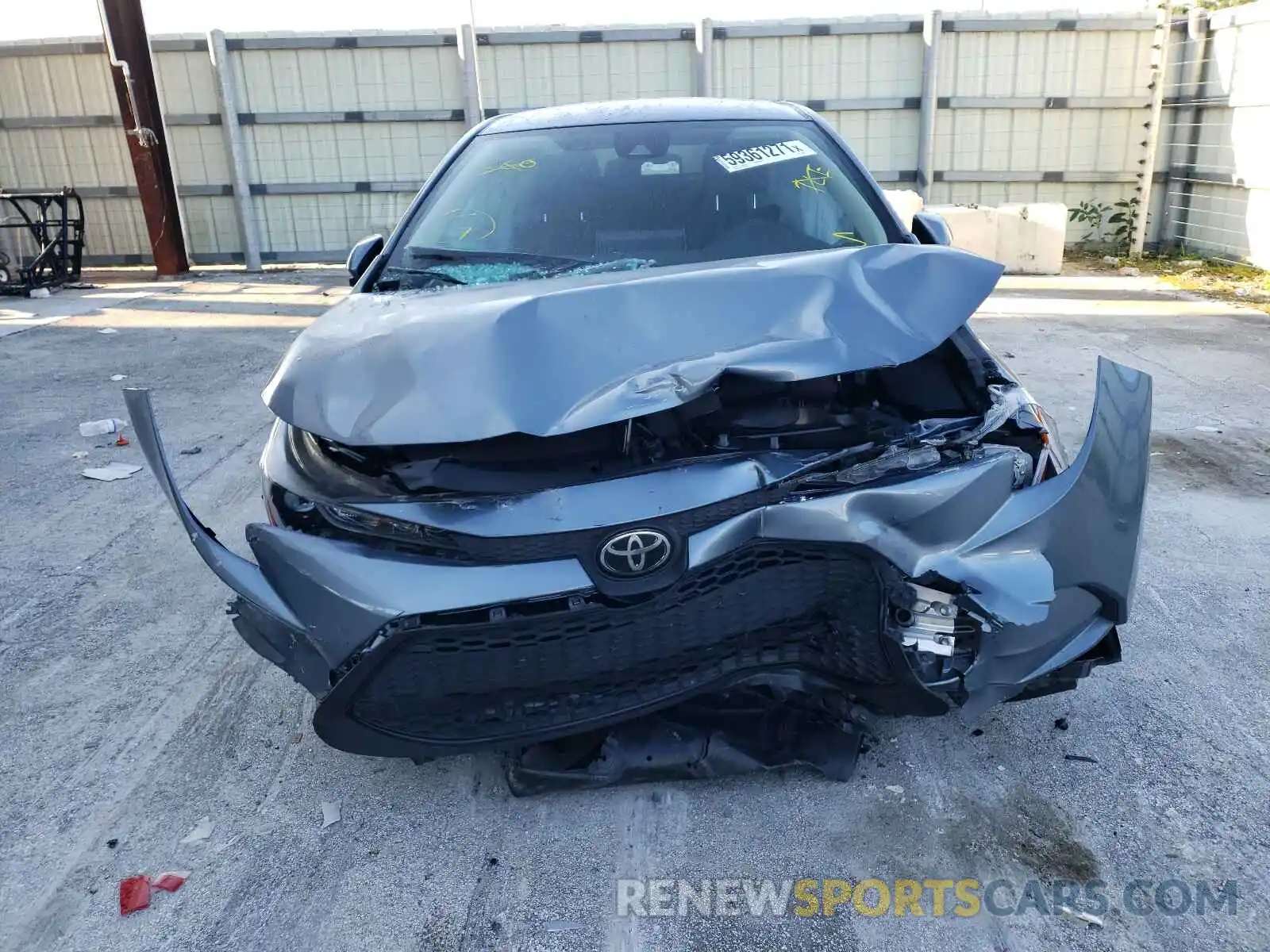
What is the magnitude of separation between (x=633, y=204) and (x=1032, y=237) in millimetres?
8681

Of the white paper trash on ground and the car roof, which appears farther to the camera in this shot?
the car roof

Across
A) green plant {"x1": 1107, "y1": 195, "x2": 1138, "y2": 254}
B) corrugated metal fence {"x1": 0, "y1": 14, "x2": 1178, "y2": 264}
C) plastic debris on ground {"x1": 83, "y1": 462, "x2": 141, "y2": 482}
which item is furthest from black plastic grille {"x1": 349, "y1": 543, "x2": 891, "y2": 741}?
green plant {"x1": 1107, "y1": 195, "x2": 1138, "y2": 254}

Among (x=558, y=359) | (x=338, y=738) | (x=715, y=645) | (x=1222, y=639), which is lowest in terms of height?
(x=1222, y=639)

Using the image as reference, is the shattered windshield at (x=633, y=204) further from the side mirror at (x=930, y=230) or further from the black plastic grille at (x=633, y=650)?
the black plastic grille at (x=633, y=650)

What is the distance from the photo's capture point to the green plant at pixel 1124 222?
36.8 feet

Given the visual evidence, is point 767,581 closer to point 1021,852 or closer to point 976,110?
point 1021,852

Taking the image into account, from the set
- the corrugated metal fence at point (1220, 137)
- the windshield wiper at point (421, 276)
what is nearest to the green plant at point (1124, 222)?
the corrugated metal fence at point (1220, 137)

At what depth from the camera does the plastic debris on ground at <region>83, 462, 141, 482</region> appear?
473 cm

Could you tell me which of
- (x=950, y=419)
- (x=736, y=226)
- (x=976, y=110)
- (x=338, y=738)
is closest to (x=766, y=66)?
(x=976, y=110)

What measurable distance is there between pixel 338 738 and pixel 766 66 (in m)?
11.0

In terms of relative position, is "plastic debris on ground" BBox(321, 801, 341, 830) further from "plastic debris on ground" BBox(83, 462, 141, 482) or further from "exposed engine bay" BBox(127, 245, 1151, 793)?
"plastic debris on ground" BBox(83, 462, 141, 482)

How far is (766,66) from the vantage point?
11.2 meters

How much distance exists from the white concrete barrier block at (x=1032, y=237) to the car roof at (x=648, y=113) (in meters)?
7.70

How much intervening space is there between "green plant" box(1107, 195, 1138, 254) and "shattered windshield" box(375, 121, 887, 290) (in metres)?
9.59
